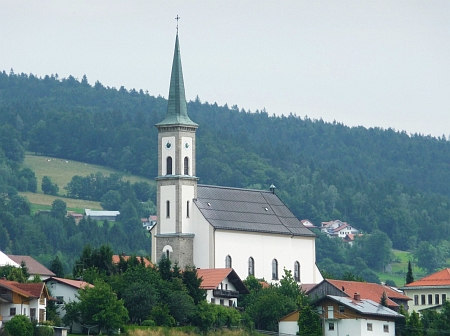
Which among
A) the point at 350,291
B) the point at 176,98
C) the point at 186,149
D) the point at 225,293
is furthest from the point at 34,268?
the point at 350,291

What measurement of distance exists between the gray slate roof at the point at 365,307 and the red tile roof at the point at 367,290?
3192mm

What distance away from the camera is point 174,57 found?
114m

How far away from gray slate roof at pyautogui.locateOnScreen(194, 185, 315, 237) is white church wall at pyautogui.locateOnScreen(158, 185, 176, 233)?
1.75m

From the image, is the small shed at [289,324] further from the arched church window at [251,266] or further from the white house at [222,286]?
the arched church window at [251,266]

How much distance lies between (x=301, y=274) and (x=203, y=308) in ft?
82.6

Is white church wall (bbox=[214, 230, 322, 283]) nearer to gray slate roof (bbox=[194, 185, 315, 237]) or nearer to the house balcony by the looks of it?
gray slate roof (bbox=[194, 185, 315, 237])

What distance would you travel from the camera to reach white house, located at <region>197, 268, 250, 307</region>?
10006 cm

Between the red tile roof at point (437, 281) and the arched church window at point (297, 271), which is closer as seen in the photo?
the red tile roof at point (437, 281)

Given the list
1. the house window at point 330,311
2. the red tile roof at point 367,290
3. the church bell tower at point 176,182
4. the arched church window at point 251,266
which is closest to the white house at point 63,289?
the house window at point 330,311

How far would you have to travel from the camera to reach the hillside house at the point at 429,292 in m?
109

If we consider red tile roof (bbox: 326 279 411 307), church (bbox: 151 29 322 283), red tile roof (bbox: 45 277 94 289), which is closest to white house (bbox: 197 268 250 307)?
red tile roof (bbox: 326 279 411 307)

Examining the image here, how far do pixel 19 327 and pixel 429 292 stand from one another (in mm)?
38197

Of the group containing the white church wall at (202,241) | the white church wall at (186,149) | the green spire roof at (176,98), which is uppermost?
the green spire roof at (176,98)

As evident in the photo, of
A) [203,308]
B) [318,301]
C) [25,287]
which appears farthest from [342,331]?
[25,287]
